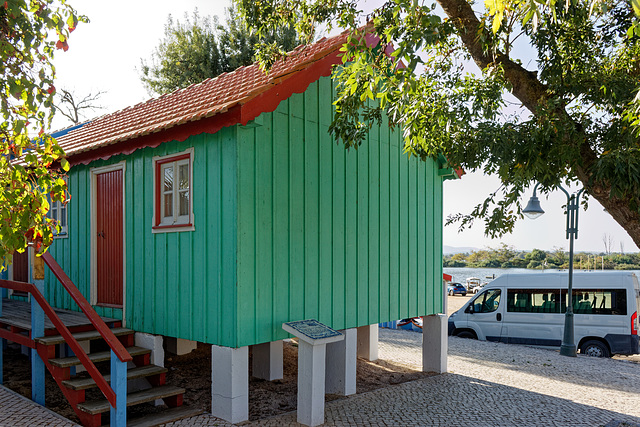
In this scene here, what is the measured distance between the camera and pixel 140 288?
782 cm

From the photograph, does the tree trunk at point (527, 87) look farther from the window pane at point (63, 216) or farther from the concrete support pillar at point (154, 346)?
the window pane at point (63, 216)

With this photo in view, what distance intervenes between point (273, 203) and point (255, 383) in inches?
143

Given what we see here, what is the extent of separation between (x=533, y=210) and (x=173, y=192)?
974cm

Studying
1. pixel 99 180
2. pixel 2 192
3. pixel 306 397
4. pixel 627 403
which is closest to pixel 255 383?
pixel 306 397

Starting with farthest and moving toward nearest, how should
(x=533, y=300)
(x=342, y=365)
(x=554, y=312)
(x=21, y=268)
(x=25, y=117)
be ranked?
(x=533, y=300), (x=554, y=312), (x=21, y=268), (x=342, y=365), (x=25, y=117)

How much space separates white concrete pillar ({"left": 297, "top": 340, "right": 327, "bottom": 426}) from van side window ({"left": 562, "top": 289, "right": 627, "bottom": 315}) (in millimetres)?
10804

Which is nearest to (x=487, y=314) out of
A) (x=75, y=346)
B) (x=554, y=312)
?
(x=554, y=312)

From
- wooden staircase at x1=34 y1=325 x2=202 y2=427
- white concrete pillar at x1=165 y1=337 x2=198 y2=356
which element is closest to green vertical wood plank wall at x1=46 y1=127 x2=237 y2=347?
wooden staircase at x1=34 y1=325 x2=202 y2=427

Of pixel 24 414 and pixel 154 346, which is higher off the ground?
pixel 154 346

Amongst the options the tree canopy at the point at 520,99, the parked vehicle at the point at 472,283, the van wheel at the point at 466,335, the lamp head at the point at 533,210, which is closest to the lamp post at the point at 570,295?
the lamp head at the point at 533,210

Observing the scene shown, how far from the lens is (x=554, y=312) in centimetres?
1539

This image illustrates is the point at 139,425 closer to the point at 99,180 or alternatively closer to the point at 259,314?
the point at 259,314

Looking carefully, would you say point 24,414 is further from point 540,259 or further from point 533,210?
point 540,259

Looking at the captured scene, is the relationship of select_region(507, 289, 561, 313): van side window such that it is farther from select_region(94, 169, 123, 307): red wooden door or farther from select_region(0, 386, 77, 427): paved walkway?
select_region(0, 386, 77, 427): paved walkway
